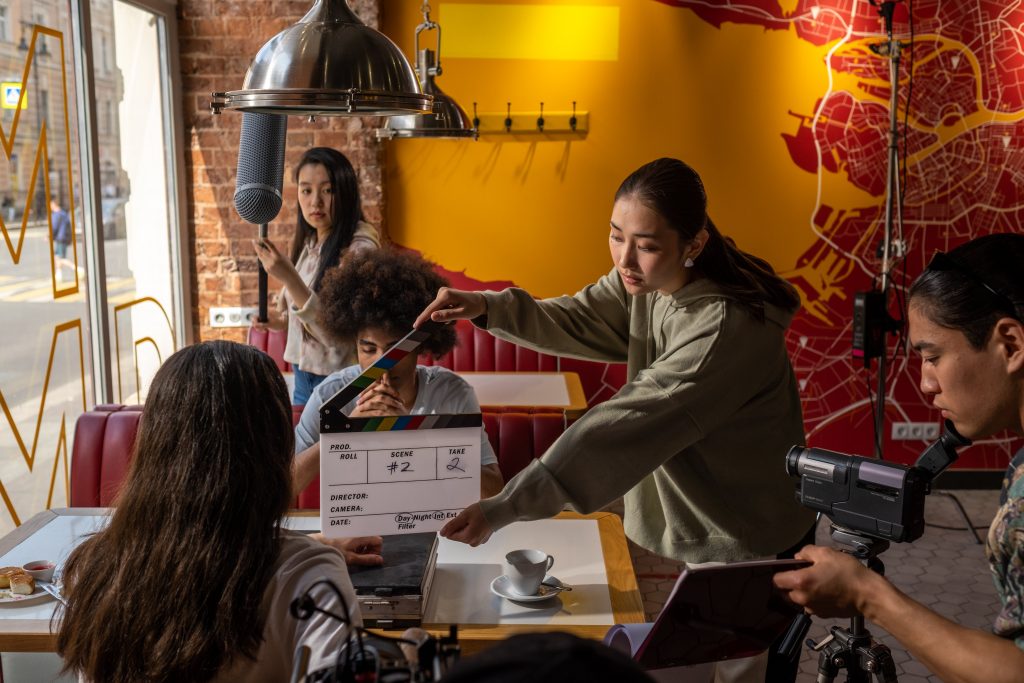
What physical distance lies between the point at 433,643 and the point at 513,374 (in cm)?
334

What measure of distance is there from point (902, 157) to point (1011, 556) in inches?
158

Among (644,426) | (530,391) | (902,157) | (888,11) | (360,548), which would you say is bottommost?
Result: (530,391)

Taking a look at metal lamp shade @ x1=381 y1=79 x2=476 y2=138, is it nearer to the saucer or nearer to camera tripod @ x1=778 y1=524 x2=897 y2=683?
the saucer

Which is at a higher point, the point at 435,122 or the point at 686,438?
the point at 435,122

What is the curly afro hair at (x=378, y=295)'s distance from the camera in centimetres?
241

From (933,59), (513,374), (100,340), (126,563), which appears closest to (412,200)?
(513,374)

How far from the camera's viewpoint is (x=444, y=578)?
1893 millimetres

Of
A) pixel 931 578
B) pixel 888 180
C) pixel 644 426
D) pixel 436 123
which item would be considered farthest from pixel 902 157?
pixel 644 426

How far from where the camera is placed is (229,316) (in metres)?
4.57

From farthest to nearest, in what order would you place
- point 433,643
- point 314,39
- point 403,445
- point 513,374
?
1. point 513,374
2. point 403,445
3. point 314,39
4. point 433,643

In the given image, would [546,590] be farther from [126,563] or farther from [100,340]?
[100,340]

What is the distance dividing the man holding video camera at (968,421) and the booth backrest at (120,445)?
4.87 feet

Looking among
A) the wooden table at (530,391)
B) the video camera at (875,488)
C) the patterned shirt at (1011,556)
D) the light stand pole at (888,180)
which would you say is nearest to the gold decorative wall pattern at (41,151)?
the wooden table at (530,391)

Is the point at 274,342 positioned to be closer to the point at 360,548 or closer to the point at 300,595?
the point at 360,548
